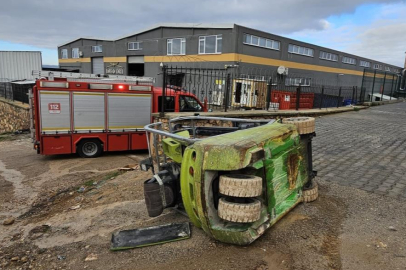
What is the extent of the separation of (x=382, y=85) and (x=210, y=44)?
16608 millimetres

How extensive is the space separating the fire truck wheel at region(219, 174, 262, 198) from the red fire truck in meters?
8.67

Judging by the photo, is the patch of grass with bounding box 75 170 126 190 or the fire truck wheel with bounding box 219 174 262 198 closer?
the fire truck wheel with bounding box 219 174 262 198

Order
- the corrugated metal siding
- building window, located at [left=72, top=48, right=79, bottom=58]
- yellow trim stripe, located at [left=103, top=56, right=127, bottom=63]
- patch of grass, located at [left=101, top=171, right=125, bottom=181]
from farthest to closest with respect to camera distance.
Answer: building window, located at [left=72, top=48, right=79, bottom=58]
the corrugated metal siding
yellow trim stripe, located at [left=103, top=56, right=127, bottom=63]
patch of grass, located at [left=101, top=171, right=125, bottom=181]

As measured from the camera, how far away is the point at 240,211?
2812 mm

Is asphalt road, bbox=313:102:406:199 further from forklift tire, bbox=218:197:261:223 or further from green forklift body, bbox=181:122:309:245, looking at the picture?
forklift tire, bbox=218:197:261:223

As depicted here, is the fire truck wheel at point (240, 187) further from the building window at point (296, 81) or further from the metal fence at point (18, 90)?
the building window at point (296, 81)

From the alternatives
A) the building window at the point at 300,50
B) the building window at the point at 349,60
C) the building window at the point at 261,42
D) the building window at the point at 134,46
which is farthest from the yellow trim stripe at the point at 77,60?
the building window at the point at 349,60

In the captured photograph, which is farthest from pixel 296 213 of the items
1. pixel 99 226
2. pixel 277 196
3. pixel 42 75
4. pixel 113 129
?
pixel 42 75

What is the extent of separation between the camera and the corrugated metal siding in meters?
35.8

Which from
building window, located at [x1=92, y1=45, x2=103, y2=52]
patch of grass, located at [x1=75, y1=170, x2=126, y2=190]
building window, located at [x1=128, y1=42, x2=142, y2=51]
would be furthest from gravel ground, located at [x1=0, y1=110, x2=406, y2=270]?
building window, located at [x1=92, y1=45, x2=103, y2=52]

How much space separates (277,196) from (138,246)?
1.65m

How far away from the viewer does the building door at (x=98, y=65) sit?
40.0 metres

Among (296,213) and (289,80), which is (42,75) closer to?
(296,213)

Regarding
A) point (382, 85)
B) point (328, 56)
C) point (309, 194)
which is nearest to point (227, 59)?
point (382, 85)
